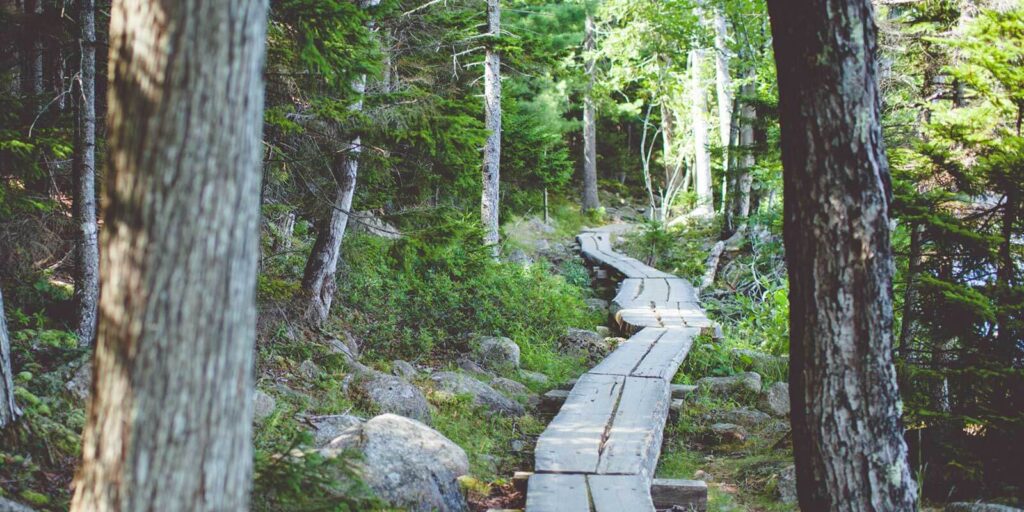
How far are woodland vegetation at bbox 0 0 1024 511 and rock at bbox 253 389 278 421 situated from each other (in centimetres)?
3

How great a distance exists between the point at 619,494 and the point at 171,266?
340cm

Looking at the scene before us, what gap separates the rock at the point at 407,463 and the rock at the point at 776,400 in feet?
14.8

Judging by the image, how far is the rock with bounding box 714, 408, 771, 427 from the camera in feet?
25.7

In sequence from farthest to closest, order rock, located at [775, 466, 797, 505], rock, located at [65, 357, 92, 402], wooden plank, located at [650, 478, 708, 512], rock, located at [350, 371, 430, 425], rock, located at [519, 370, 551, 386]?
1. rock, located at [519, 370, 551, 386]
2. rock, located at [350, 371, 430, 425]
3. rock, located at [775, 466, 797, 505]
4. wooden plank, located at [650, 478, 708, 512]
5. rock, located at [65, 357, 92, 402]

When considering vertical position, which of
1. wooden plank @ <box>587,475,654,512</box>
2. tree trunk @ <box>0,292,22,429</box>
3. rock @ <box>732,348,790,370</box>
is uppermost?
tree trunk @ <box>0,292,22,429</box>

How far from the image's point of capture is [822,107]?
3588 millimetres

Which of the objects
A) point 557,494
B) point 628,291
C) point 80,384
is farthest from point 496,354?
point 628,291

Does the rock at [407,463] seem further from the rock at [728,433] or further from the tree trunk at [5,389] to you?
the rock at [728,433]

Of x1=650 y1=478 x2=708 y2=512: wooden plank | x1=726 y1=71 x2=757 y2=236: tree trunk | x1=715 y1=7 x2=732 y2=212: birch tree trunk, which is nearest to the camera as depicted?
x1=650 y1=478 x2=708 y2=512: wooden plank

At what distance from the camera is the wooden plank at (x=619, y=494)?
460 cm

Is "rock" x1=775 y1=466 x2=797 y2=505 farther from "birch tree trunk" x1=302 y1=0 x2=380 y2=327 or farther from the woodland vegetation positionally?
"birch tree trunk" x1=302 y1=0 x2=380 y2=327

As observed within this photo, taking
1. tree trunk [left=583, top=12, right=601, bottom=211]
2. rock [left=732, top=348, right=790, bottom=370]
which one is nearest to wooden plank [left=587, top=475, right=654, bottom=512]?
rock [left=732, top=348, right=790, bottom=370]

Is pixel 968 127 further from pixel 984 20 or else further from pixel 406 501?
pixel 406 501

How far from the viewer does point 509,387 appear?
8266mm
